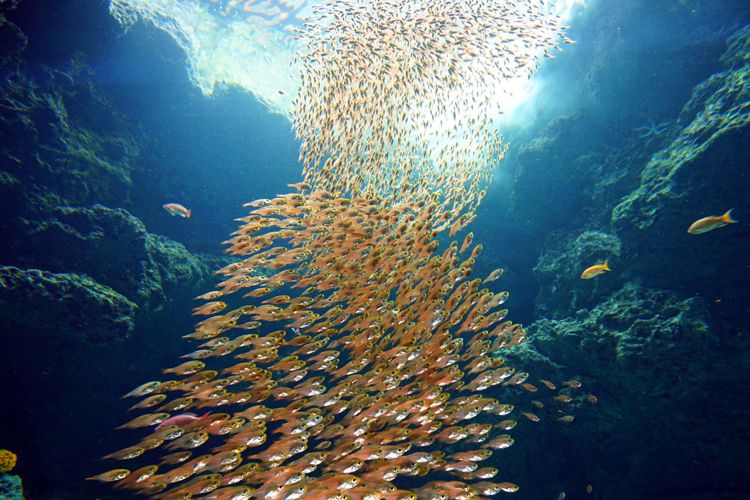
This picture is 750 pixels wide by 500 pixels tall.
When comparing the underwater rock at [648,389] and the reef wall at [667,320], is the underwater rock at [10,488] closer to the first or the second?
the underwater rock at [648,389]

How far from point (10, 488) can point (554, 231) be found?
1411 centimetres

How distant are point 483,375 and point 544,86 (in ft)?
46.8

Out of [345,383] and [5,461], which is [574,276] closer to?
[345,383]

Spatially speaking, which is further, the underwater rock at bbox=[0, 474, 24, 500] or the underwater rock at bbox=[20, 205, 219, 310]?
the underwater rock at bbox=[20, 205, 219, 310]

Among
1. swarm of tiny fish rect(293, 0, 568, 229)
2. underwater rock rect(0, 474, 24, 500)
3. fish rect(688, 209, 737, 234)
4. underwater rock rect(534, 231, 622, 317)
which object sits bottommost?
underwater rock rect(0, 474, 24, 500)

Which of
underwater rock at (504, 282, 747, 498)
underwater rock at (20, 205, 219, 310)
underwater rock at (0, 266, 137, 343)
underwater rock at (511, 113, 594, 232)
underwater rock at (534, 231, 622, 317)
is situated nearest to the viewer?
underwater rock at (0, 266, 137, 343)

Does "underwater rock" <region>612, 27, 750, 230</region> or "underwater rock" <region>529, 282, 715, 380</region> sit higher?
"underwater rock" <region>612, 27, 750, 230</region>

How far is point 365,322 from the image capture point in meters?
5.92

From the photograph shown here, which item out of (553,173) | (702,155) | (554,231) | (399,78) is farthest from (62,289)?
(553,173)

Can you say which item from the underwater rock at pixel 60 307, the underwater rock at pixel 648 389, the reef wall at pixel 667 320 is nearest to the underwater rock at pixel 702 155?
the reef wall at pixel 667 320

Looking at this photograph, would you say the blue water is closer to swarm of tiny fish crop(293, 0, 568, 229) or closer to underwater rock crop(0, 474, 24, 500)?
underwater rock crop(0, 474, 24, 500)

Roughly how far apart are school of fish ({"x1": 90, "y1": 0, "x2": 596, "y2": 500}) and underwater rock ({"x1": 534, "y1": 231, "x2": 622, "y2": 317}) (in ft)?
8.53

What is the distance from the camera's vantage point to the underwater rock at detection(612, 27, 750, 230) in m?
7.14

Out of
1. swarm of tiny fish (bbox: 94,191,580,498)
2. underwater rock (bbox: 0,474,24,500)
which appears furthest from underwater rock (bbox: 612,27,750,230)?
underwater rock (bbox: 0,474,24,500)
